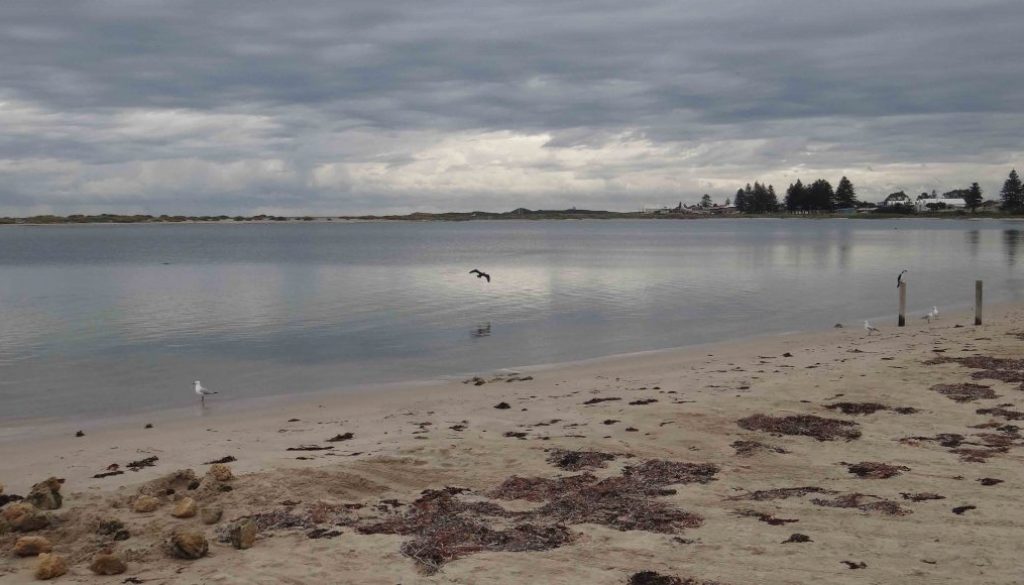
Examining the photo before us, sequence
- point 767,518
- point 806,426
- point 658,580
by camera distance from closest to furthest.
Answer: point 658,580, point 767,518, point 806,426

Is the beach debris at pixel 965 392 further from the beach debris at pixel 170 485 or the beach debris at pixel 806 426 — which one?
the beach debris at pixel 170 485

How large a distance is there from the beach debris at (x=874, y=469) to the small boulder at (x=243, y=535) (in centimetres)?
698

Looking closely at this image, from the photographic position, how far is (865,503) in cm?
923

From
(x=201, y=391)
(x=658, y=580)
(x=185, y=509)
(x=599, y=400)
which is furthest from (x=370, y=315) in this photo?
(x=658, y=580)

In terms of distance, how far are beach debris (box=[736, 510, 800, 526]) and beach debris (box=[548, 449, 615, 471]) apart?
2543mm

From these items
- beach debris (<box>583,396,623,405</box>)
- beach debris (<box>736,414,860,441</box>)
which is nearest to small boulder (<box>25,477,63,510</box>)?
beach debris (<box>583,396,623,405</box>)

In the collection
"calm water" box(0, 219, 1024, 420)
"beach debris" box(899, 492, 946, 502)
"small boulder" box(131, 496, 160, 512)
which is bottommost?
"calm water" box(0, 219, 1024, 420)

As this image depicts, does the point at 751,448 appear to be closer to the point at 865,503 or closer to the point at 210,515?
the point at 865,503

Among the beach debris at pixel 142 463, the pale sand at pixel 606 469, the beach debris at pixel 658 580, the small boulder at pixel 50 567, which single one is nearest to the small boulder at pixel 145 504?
the pale sand at pixel 606 469

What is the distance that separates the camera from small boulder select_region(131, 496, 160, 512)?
9.59 metres

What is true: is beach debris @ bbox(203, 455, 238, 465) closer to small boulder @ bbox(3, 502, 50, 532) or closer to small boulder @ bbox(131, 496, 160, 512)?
small boulder @ bbox(131, 496, 160, 512)

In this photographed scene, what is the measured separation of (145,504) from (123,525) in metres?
0.45

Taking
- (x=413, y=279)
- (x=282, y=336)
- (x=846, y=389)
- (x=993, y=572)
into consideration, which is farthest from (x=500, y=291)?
(x=993, y=572)

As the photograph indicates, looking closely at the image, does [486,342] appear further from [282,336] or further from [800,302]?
[800,302]
